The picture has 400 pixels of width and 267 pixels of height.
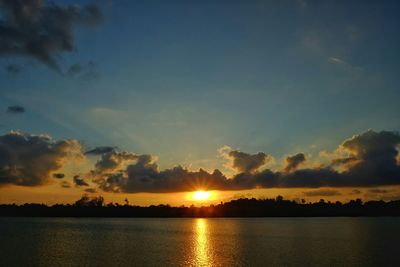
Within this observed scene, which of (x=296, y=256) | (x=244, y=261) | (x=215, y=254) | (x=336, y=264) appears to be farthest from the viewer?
(x=215, y=254)

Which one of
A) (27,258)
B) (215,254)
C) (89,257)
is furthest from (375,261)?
(27,258)

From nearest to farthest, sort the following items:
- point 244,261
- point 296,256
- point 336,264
Answer: point 336,264 → point 244,261 → point 296,256

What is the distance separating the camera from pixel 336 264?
7012 cm

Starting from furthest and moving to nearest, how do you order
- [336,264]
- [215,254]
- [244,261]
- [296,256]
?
[215,254] < [296,256] < [244,261] < [336,264]

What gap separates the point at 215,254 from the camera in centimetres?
8794

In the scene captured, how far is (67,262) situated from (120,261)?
9.76 metres

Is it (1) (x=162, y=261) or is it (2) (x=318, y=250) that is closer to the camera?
(1) (x=162, y=261)

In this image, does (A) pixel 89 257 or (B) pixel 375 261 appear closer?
(B) pixel 375 261

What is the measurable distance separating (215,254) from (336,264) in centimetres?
2746

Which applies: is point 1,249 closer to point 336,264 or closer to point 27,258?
point 27,258

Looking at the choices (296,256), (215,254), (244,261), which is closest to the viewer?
(244,261)

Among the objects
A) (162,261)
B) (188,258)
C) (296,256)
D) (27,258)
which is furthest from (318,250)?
(27,258)

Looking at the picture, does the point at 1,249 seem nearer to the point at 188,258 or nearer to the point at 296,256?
the point at 188,258

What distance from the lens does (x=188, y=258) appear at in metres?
81.4
